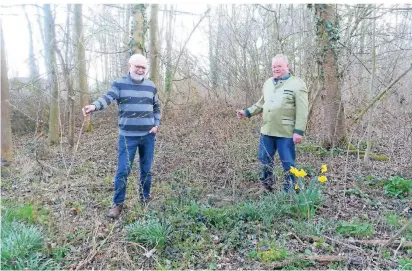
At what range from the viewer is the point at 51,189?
4969mm

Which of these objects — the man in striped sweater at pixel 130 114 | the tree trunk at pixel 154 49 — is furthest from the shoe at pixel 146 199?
the tree trunk at pixel 154 49

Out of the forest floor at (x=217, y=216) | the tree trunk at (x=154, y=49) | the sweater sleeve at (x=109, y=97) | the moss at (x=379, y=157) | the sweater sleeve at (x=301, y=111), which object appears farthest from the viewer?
the tree trunk at (x=154, y=49)

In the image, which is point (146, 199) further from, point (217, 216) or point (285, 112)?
point (285, 112)

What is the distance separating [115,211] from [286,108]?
2.44 m

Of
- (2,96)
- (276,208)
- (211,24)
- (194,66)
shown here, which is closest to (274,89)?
(276,208)

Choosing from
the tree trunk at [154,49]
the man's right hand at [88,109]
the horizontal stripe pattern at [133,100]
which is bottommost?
the man's right hand at [88,109]

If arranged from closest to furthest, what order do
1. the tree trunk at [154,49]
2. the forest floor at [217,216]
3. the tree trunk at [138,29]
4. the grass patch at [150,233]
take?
1. the forest floor at [217,216]
2. the grass patch at [150,233]
3. the tree trunk at [138,29]
4. the tree trunk at [154,49]

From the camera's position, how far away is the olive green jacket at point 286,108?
160 inches

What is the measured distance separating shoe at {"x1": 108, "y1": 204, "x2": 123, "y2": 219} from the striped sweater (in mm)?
881

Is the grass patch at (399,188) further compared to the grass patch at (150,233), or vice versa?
the grass patch at (399,188)

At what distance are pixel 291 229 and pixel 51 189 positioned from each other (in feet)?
11.6

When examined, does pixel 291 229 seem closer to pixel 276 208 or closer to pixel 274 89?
pixel 276 208

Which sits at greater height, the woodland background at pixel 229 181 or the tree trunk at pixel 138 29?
the tree trunk at pixel 138 29

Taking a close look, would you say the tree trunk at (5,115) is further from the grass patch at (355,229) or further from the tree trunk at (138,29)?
the grass patch at (355,229)
